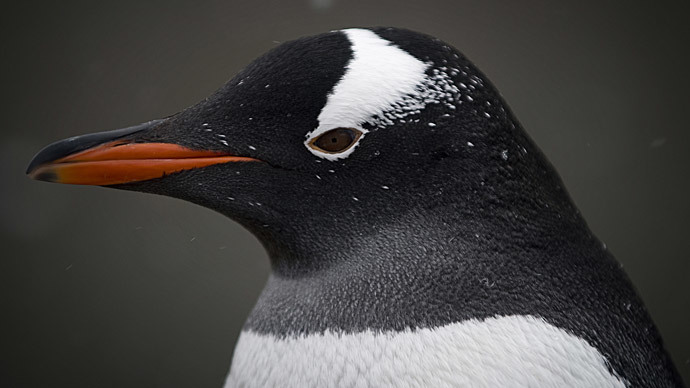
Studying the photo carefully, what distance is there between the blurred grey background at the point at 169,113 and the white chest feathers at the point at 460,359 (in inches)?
65.9

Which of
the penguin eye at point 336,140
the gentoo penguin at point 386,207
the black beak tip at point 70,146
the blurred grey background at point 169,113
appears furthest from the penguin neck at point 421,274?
the blurred grey background at point 169,113

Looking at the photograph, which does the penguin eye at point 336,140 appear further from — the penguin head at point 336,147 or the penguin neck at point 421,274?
the penguin neck at point 421,274

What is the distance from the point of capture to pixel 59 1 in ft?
8.50

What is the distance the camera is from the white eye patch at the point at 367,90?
783mm

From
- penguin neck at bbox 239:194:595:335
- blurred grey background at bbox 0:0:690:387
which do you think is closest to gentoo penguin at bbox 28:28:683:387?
penguin neck at bbox 239:194:595:335

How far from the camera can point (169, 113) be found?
242 cm

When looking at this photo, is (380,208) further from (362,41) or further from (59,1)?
(59,1)

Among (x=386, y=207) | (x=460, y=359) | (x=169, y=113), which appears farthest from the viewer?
(x=169, y=113)

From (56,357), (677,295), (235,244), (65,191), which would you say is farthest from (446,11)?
(56,357)

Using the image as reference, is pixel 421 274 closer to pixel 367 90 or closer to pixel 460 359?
pixel 460 359

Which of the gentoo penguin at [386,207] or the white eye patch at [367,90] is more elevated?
the white eye patch at [367,90]

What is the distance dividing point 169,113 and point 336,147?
1.76m

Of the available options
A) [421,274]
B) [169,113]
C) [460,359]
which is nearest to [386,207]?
[421,274]

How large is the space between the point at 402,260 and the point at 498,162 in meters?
0.17
